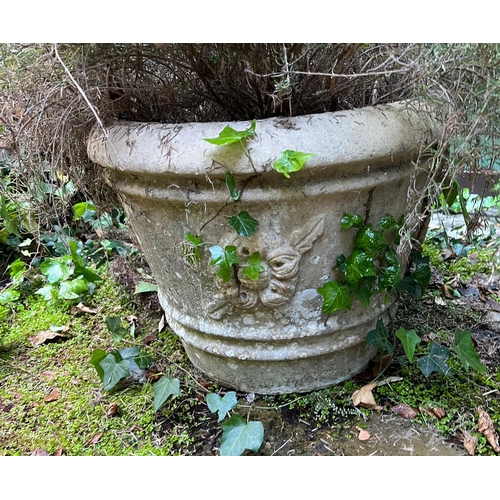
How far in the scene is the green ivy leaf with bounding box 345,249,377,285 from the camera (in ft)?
3.81

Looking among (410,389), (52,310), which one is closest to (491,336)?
(410,389)

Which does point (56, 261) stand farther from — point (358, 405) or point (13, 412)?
point (358, 405)

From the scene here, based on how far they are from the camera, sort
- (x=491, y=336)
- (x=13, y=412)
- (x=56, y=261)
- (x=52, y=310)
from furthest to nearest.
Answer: (x=52, y=310) < (x=56, y=261) < (x=491, y=336) < (x=13, y=412)

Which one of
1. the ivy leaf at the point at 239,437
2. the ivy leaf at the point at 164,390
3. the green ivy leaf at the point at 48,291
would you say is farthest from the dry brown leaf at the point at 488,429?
the green ivy leaf at the point at 48,291

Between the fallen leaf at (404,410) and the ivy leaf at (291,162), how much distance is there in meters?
0.79

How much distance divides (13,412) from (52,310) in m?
0.62

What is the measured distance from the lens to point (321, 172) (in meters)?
1.04

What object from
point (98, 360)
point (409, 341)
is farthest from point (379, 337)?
point (98, 360)

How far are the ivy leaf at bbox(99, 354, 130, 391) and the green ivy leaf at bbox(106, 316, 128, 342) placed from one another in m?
0.20

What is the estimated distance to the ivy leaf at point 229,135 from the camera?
0.95 meters

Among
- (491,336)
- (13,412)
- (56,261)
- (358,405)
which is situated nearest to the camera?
(358,405)

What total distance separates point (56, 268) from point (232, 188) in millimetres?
1219

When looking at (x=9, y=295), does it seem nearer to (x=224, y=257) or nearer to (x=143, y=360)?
(x=143, y=360)

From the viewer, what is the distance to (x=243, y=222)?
1.07 meters
